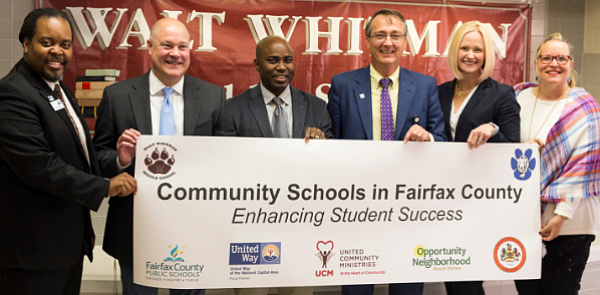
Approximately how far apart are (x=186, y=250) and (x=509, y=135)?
186 centimetres

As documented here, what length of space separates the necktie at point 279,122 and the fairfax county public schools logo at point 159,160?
1.87 feet

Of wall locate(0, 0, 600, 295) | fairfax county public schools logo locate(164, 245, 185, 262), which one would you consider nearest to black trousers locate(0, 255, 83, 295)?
fairfax county public schools logo locate(164, 245, 185, 262)

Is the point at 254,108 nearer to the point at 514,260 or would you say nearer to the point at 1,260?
the point at 1,260

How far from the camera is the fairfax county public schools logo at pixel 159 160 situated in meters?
2.00

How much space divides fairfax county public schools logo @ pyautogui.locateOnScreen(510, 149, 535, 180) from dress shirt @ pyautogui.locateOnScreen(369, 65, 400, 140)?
2.34 feet

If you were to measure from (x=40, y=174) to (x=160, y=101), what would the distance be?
0.64m

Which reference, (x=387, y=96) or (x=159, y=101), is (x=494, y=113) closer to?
(x=387, y=96)

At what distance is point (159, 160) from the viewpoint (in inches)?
79.2

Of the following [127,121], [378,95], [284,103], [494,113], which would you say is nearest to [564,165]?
[494,113]

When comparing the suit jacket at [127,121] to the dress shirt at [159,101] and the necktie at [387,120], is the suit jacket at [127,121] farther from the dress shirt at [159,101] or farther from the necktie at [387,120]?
the necktie at [387,120]

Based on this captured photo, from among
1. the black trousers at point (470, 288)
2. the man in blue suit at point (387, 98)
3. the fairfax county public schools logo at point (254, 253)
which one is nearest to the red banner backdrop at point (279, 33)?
the man in blue suit at point (387, 98)

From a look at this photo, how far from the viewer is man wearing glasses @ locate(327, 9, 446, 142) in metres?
2.31

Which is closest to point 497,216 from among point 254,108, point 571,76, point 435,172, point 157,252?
point 435,172

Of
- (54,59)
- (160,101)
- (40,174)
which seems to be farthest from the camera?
(160,101)
